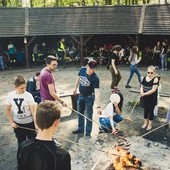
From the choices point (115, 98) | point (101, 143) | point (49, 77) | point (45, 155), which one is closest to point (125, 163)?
point (101, 143)

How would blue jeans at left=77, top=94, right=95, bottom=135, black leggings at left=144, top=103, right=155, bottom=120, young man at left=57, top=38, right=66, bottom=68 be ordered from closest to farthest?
1. blue jeans at left=77, top=94, right=95, bottom=135
2. black leggings at left=144, top=103, right=155, bottom=120
3. young man at left=57, top=38, right=66, bottom=68

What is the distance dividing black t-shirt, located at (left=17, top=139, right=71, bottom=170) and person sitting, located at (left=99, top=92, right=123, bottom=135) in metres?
4.55

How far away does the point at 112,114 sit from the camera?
24.2 feet

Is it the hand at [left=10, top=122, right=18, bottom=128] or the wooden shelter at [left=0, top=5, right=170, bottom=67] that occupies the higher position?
the wooden shelter at [left=0, top=5, right=170, bottom=67]

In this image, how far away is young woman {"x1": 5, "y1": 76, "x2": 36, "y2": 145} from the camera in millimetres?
5457

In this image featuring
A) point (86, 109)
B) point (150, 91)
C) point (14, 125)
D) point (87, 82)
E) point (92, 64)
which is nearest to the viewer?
point (14, 125)

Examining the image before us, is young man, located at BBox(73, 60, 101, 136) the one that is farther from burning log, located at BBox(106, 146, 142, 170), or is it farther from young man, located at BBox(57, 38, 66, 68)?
young man, located at BBox(57, 38, 66, 68)

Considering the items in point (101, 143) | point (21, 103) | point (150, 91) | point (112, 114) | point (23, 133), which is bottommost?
point (101, 143)

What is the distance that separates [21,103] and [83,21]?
13.6m

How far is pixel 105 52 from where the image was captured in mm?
18812

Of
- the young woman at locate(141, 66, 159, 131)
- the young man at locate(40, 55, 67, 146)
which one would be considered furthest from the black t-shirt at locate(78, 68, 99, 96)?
the young woman at locate(141, 66, 159, 131)

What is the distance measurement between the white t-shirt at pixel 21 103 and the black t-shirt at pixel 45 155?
8.93ft

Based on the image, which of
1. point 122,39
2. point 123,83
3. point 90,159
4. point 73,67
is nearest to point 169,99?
point 123,83

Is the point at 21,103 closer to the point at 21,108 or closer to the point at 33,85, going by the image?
the point at 21,108
